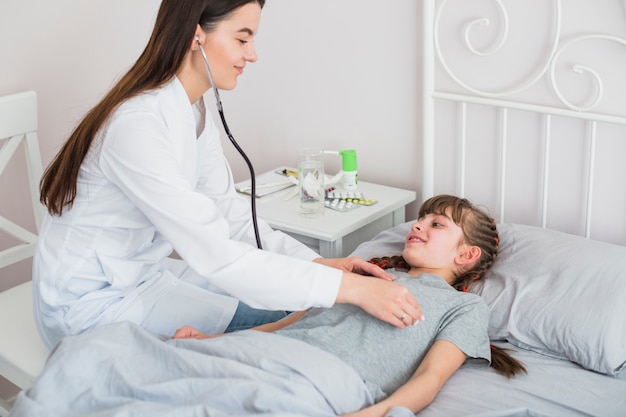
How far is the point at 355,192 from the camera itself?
2.45 m

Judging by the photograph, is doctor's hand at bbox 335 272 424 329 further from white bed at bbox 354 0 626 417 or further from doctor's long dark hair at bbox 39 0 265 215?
doctor's long dark hair at bbox 39 0 265 215

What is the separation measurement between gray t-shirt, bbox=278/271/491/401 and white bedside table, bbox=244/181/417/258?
1.70 feet

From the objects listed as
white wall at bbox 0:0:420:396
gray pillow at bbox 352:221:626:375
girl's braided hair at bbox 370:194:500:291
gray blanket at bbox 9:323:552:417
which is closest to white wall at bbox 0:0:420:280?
white wall at bbox 0:0:420:396

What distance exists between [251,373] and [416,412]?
327 millimetres

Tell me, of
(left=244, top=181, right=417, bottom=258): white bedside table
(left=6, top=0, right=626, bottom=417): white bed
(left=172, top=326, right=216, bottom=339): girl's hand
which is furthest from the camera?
(left=244, top=181, right=417, bottom=258): white bedside table

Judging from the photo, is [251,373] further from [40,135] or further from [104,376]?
[40,135]

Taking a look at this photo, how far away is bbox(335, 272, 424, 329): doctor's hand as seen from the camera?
1549 millimetres

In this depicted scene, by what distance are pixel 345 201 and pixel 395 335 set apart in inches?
31.8

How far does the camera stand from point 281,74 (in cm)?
271

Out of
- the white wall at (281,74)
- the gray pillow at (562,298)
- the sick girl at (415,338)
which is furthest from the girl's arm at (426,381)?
the white wall at (281,74)

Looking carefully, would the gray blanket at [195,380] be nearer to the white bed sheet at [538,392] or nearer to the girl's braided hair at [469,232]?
the white bed sheet at [538,392]

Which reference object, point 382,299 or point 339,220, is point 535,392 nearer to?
point 382,299

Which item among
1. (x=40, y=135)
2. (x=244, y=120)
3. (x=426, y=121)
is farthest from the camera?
(x=244, y=120)

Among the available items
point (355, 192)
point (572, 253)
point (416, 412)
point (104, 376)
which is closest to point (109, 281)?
point (104, 376)
